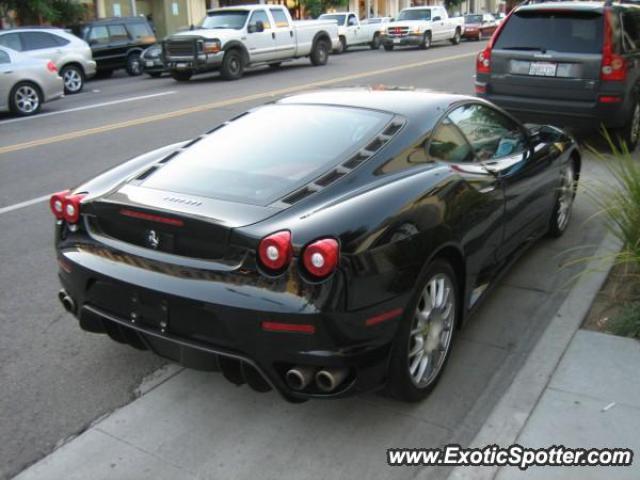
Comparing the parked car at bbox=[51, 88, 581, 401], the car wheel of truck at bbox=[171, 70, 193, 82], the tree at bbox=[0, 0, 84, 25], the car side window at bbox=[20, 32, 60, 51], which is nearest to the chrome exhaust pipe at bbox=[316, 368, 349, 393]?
the parked car at bbox=[51, 88, 581, 401]

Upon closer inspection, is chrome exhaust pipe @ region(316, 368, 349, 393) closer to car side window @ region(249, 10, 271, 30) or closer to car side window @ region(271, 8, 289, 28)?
car side window @ region(249, 10, 271, 30)

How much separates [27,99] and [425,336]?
499 inches

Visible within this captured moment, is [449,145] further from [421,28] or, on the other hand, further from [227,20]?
[421,28]

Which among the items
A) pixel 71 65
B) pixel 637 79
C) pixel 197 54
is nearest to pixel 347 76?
pixel 197 54

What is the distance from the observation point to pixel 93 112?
13.8 meters

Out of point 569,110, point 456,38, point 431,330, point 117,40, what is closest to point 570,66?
point 569,110

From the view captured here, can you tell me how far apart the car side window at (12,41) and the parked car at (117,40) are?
514cm

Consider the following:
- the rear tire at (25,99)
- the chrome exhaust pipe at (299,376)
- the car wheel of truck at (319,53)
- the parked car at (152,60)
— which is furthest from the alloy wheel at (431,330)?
the car wheel of truck at (319,53)

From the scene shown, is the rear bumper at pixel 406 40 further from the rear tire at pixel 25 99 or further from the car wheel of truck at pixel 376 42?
the rear tire at pixel 25 99

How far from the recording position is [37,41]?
1645 cm

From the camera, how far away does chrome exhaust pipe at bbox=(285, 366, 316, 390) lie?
2.95 m

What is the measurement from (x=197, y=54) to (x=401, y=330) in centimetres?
1646

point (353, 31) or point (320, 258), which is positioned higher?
point (353, 31)

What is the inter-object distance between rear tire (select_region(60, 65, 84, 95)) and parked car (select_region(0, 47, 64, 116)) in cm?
329
